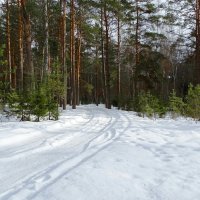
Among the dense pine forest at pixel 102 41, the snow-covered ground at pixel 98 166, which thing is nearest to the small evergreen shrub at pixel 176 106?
the dense pine forest at pixel 102 41

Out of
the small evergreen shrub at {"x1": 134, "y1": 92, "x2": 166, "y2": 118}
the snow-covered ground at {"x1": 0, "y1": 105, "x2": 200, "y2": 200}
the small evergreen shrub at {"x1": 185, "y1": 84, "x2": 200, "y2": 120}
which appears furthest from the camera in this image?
the small evergreen shrub at {"x1": 134, "y1": 92, "x2": 166, "y2": 118}

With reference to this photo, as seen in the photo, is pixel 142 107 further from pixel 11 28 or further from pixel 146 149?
pixel 11 28

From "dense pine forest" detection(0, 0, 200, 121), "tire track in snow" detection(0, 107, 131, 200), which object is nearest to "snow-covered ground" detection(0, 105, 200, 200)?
"tire track in snow" detection(0, 107, 131, 200)

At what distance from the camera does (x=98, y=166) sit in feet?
18.2

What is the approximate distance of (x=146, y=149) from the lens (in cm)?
716

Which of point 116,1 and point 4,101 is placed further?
point 116,1

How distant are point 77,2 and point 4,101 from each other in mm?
14988

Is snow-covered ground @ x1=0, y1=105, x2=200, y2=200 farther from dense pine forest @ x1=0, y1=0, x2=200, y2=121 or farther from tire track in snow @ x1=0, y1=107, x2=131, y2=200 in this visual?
dense pine forest @ x1=0, y1=0, x2=200, y2=121

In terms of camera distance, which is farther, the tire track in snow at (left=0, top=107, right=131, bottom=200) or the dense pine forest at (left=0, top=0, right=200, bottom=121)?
the dense pine forest at (left=0, top=0, right=200, bottom=121)

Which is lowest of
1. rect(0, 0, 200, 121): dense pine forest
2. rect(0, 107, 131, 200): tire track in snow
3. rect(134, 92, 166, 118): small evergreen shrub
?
rect(0, 107, 131, 200): tire track in snow

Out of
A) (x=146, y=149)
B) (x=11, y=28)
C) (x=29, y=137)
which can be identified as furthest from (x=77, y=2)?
(x=146, y=149)

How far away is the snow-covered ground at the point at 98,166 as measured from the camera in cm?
427

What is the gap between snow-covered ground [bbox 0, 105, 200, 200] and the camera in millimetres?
4273

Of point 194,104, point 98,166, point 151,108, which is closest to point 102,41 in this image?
point 151,108
